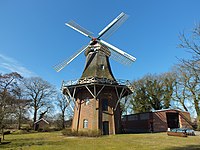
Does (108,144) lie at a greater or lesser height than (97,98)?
lesser

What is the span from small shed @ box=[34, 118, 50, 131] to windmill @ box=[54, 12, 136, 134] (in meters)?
17.4

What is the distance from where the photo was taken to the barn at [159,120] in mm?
27078

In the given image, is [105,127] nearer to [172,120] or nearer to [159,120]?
[159,120]

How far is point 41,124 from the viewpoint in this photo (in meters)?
37.4

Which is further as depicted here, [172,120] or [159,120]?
[172,120]

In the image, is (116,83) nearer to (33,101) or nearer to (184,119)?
(184,119)

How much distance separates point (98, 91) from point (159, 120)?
12406 millimetres

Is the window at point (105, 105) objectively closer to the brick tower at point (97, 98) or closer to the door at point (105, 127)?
the brick tower at point (97, 98)

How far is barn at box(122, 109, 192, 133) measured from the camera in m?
27.1

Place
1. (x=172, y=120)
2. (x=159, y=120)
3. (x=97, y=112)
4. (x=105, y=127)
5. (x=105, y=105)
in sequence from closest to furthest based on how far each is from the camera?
(x=97, y=112), (x=105, y=127), (x=105, y=105), (x=159, y=120), (x=172, y=120)

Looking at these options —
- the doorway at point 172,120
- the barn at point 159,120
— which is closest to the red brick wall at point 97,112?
the barn at point 159,120

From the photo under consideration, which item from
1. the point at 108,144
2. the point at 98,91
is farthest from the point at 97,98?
the point at 108,144

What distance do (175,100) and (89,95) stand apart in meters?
17.8

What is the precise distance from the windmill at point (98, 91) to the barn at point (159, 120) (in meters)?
6.96
